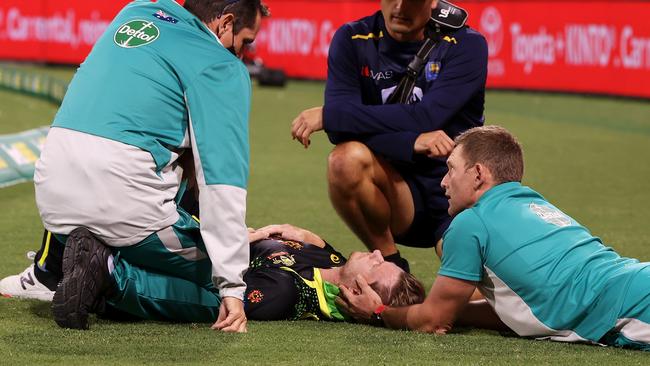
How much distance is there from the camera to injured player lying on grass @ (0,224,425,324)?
4332mm

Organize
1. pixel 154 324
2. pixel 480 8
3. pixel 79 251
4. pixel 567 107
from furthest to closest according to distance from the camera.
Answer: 1. pixel 480 8
2. pixel 567 107
3. pixel 154 324
4. pixel 79 251

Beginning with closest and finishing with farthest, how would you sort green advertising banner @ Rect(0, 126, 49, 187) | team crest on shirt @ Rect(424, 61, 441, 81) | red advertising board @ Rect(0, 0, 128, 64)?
1. team crest on shirt @ Rect(424, 61, 441, 81)
2. green advertising banner @ Rect(0, 126, 49, 187)
3. red advertising board @ Rect(0, 0, 128, 64)

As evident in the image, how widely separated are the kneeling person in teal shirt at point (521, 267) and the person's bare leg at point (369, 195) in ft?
3.22

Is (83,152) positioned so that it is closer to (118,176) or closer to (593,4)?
(118,176)

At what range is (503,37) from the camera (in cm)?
1700

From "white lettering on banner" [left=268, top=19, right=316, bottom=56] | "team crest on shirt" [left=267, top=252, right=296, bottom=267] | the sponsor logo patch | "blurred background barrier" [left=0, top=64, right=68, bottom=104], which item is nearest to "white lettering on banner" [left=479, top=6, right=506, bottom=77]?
"white lettering on banner" [left=268, top=19, right=316, bottom=56]

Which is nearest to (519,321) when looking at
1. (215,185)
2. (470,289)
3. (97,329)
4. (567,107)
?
(470,289)

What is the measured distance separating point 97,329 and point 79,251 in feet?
1.00

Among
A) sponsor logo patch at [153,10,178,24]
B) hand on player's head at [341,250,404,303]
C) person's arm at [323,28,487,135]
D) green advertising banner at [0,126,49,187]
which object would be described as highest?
sponsor logo patch at [153,10,178,24]

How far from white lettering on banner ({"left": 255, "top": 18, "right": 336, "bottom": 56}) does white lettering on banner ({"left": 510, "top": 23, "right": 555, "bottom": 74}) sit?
281 cm

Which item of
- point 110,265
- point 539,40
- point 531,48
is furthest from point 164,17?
point 531,48

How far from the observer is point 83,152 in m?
4.16

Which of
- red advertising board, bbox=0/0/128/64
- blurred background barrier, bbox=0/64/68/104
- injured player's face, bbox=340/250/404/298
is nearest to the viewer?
injured player's face, bbox=340/250/404/298

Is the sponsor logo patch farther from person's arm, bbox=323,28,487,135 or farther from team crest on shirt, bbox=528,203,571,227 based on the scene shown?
team crest on shirt, bbox=528,203,571,227
